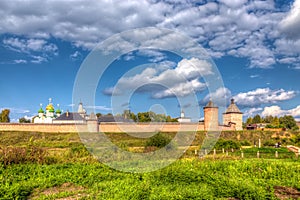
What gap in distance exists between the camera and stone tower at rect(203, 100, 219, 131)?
4444 cm

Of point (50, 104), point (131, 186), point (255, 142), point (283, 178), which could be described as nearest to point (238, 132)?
point (255, 142)

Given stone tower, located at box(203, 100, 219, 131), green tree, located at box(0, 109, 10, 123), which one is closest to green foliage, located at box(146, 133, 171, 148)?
stone tower, located at box(203, 100, 219, 131)

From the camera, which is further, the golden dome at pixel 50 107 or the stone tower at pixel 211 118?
the golden dome at pixel 50 107

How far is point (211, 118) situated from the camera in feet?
147

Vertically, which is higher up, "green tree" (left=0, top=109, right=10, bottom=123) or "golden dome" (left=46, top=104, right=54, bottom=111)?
"golden dome" (left=46, top=104, right=54, bottom=111)

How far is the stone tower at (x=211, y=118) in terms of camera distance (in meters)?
44.4

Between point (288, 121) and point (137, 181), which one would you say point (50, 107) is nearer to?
point (137, 181)

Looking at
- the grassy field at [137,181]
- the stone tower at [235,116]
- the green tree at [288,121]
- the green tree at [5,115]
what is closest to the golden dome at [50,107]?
the green tree at [5,115]

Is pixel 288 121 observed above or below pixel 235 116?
below

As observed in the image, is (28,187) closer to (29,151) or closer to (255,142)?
(29,151)

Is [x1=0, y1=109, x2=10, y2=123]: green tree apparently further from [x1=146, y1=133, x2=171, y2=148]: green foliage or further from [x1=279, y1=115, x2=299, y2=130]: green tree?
[x1=279, y1=115, x2=299, y2=130]: green tree

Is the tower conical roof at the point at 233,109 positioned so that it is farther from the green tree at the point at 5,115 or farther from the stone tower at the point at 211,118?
the green tree at the point at 5,115

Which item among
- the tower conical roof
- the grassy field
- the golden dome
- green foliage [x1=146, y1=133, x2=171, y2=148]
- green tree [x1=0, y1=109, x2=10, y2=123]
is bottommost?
the grassy field

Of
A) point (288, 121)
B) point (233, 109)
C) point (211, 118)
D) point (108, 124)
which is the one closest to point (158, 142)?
point (108, 124)
